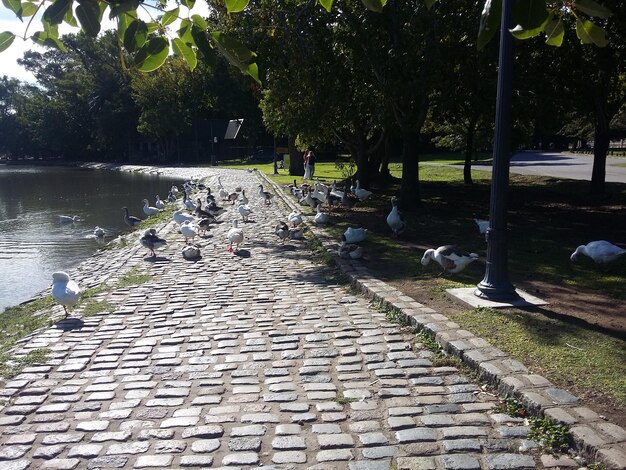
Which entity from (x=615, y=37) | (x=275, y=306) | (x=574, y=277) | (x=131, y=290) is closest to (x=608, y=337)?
(x=574, y=277)

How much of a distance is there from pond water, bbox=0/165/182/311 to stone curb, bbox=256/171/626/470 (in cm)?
→ 788

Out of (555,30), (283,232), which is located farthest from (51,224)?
(555,30)

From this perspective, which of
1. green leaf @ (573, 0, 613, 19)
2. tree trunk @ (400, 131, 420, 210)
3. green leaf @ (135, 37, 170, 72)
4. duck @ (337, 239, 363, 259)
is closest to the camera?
green leaf @ (573, 0, 613, 19)

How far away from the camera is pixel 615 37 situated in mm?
17016

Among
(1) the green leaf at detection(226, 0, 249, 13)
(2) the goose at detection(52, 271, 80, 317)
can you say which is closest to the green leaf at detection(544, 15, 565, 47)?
(1) the green leaf at detection(226, 0, 249, 13)

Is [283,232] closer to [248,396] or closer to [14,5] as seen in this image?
[248,396]

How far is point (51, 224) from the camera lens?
835 inches

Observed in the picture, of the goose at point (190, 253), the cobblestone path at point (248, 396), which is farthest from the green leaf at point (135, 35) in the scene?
the goose at point (190, 253)

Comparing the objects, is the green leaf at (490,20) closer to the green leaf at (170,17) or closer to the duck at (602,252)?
the green leaf at (170,17)

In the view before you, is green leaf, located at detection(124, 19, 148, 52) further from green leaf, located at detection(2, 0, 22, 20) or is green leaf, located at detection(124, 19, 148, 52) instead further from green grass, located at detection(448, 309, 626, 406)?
green grass, located at detection(448, 309, 626, 406)

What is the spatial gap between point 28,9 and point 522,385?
4.26 m

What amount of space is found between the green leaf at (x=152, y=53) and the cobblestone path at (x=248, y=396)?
271cm

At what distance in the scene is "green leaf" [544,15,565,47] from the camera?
263 centimetres

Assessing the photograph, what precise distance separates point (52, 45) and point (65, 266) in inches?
480
